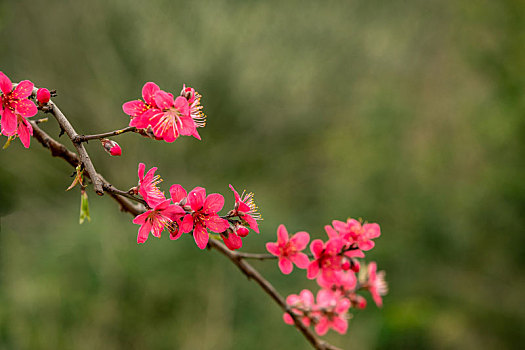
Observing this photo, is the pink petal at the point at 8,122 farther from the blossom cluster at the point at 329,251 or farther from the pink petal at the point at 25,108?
the blossom cluster at the point at 329,251

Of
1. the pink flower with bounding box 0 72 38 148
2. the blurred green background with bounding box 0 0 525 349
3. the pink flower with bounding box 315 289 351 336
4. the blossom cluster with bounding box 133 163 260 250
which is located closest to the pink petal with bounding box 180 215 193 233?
the blossom cluster with bounding box 133 163 260 250

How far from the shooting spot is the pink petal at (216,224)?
66cm

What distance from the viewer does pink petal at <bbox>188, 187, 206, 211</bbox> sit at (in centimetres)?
65

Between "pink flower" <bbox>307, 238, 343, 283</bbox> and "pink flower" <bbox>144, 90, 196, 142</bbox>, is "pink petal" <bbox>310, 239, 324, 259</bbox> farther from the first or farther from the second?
"pink flower" <bbox>144, 90, 196, 142</bbox>

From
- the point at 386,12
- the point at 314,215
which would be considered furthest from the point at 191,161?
the point at 386,12

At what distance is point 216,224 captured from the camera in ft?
2.17

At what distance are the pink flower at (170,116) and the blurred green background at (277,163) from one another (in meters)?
1.99

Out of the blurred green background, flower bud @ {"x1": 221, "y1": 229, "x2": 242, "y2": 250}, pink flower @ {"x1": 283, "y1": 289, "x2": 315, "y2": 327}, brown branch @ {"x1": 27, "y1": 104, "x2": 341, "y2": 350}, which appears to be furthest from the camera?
the blurred green background

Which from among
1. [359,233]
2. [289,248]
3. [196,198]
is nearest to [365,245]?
[359,233]

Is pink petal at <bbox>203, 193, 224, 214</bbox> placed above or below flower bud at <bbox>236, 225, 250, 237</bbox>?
above

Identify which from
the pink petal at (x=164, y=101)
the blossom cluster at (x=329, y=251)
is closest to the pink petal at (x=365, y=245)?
the blossom cluster at (x=329, y=251)

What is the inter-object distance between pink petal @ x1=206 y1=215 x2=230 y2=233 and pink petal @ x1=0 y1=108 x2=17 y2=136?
0.93 ft

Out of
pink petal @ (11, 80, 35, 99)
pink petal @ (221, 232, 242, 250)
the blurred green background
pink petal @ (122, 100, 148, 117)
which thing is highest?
the blurred green background

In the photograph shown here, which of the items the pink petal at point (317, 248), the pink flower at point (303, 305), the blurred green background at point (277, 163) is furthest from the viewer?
the blurred green background at point (277, 163)
